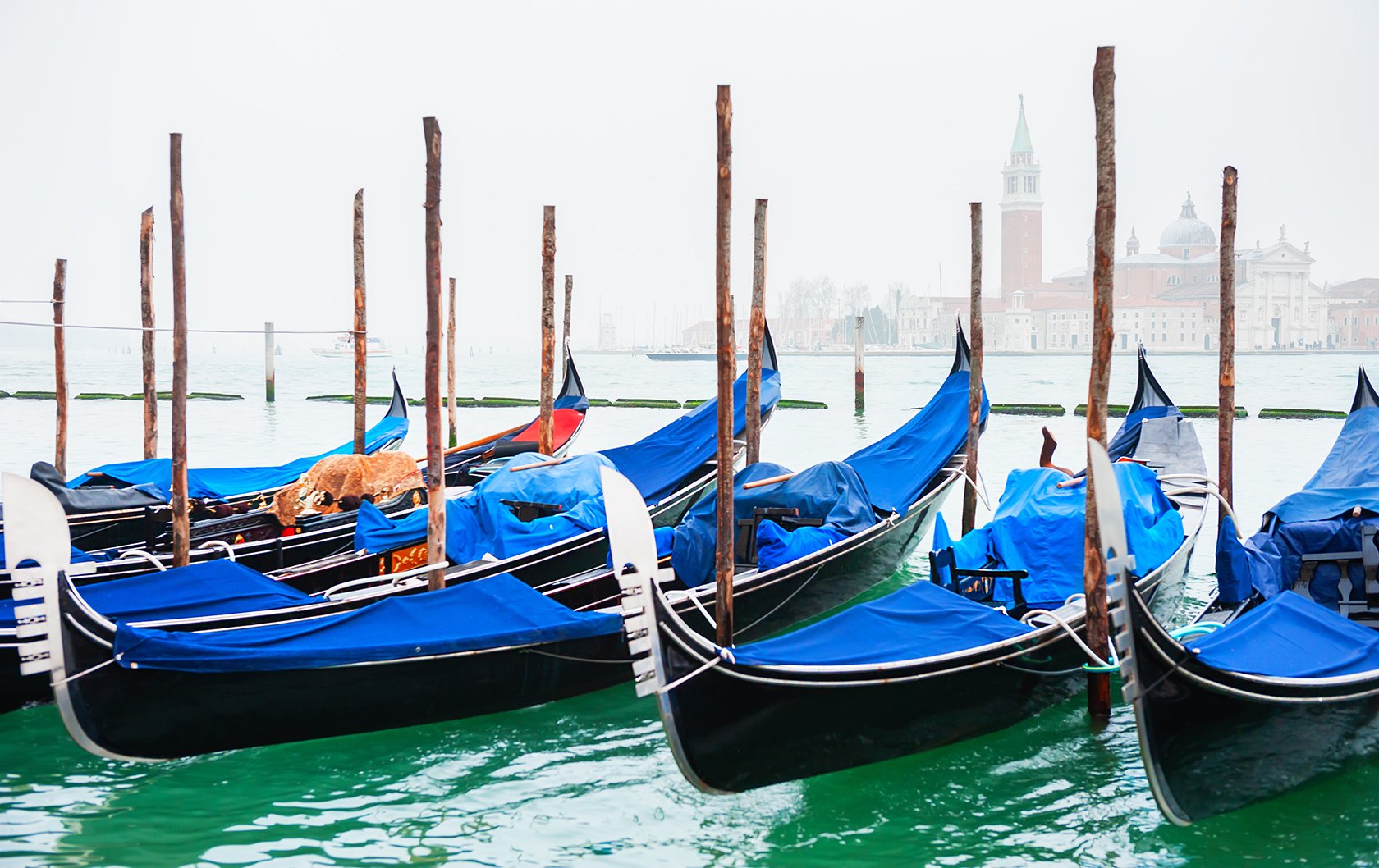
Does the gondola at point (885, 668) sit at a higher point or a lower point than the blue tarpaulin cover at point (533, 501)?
lower

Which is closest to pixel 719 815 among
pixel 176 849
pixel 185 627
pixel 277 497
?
pixel 176 849

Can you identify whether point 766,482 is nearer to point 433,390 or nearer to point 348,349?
point 433,390

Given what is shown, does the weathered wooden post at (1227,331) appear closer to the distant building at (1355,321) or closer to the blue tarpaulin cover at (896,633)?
the blue tarpaulin cover at (896,633)

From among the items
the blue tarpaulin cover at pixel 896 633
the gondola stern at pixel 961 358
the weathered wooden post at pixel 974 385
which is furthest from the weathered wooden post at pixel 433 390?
the gondola stern at pixel 961 358

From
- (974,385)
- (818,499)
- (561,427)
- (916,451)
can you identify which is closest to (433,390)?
(818,499)

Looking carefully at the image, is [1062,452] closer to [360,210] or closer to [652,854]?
[360,210]

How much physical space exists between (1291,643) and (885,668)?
1206 mm

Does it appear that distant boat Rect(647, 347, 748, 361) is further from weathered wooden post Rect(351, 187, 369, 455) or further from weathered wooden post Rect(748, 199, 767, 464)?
weathered wooden post Rect(748, 199, 767, 464)

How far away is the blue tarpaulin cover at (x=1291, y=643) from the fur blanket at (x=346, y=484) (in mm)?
4331

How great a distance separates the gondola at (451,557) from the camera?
414 cm

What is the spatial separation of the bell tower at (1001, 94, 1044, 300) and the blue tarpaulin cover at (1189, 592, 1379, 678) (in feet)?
249

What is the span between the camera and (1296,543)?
4.45m

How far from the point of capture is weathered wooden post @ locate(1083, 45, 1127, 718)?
12.7 ft

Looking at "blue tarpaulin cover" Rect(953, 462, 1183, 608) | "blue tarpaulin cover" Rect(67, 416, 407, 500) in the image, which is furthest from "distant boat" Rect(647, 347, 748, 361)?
"blue tarpaulin cover" Rect(953, 462, 1183, 608)
